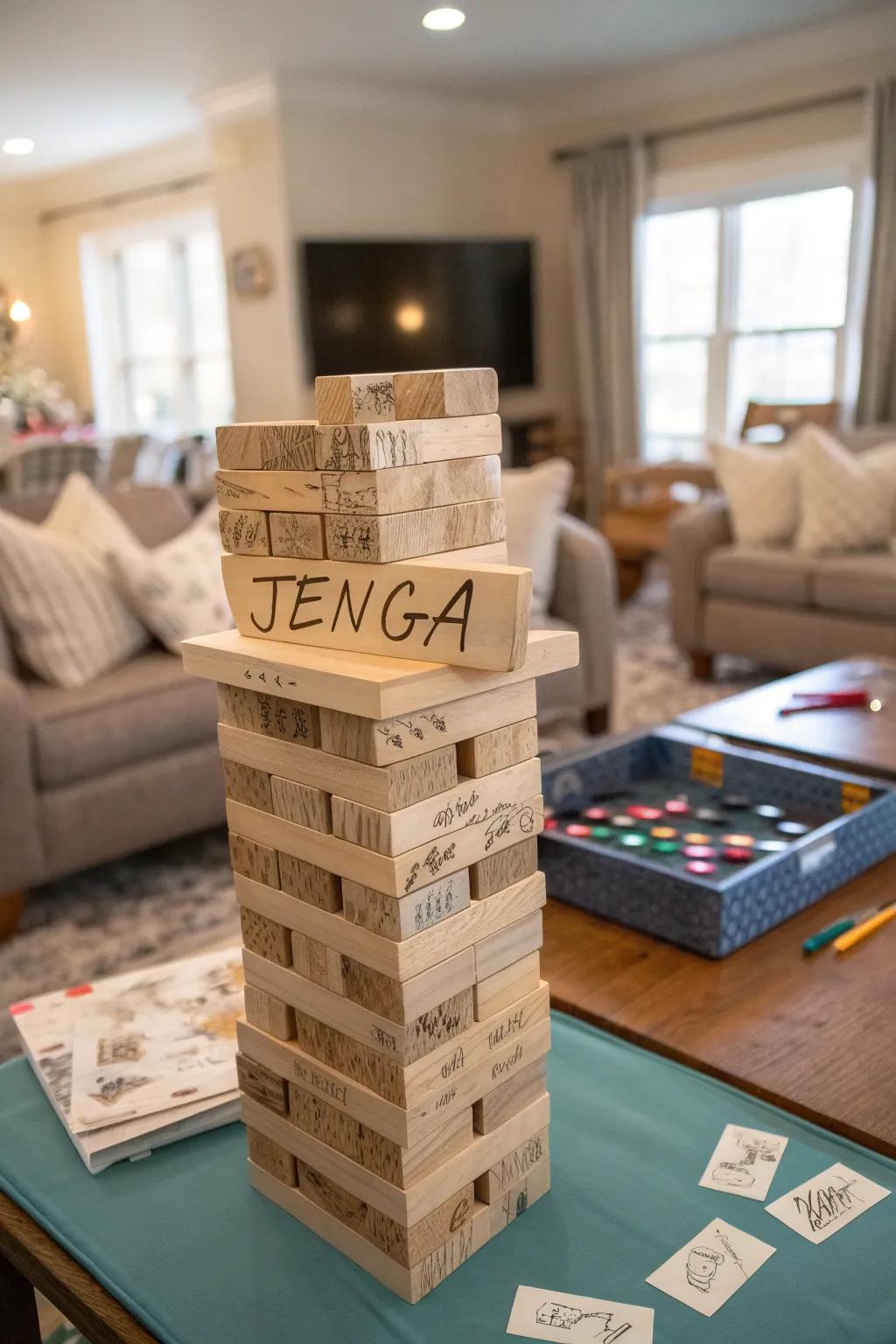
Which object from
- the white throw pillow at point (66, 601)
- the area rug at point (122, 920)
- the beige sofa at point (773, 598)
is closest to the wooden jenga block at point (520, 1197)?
the area rug at point (122, 920)

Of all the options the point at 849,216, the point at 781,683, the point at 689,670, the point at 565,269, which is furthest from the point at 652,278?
the point at 781,683

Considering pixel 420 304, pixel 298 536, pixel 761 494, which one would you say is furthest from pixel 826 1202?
pixel 420 304

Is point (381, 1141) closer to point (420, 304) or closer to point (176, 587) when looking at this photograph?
point (176, 587)

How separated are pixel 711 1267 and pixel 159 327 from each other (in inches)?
325

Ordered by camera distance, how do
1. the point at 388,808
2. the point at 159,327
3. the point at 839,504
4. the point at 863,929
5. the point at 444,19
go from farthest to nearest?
1. the point at 159,327
2. the point at 444,19
3. the point at 839,504
4. the point at 863,929
5. the point at 388,808

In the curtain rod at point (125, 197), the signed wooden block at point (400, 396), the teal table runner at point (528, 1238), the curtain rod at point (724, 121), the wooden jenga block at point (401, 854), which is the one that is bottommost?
the teal table runner at point (528, 1238)

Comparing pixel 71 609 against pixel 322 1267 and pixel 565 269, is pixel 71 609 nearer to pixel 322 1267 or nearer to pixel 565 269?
pixel 322 1267

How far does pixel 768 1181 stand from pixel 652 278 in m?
6.01

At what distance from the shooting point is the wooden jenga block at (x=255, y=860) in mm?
862

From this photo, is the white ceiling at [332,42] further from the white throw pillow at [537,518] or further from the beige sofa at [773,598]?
the white throw pillow at [537,518]

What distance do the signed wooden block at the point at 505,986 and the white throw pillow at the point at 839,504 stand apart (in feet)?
10.8

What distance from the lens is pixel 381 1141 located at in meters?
0.81

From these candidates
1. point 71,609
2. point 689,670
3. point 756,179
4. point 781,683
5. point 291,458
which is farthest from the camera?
point 756,179

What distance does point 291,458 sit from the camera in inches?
32.4
